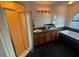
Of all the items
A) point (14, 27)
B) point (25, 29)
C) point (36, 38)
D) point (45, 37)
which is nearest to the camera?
point (14, 27)

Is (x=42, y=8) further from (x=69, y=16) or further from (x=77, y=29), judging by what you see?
(x=77, y=29)

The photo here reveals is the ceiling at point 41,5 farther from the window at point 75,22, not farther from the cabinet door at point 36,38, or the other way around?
the cabinet door at point 36,38

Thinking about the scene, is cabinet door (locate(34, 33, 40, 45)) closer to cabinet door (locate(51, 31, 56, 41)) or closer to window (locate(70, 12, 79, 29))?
cabinet door (locate(51, 31, 56, 41))

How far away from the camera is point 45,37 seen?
3.96 m

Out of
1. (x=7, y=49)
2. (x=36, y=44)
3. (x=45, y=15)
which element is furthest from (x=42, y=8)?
(x=7, y=49)

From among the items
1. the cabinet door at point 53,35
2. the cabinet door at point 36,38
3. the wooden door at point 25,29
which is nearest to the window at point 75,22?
the cabinet door at point 53,35

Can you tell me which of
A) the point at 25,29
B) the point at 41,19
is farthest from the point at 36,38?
the point at 41,19

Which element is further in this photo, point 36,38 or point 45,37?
point 45,37

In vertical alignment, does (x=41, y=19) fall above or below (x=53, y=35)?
above

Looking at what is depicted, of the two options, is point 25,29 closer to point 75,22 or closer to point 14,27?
point 14,27

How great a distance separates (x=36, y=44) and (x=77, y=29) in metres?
2.63

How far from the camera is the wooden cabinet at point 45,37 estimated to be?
3722 millimetres

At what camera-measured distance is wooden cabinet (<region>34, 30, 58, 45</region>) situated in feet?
12.2

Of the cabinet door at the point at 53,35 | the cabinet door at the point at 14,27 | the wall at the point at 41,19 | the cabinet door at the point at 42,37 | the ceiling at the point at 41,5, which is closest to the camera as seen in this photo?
the cabinet door at the point at 14,27
